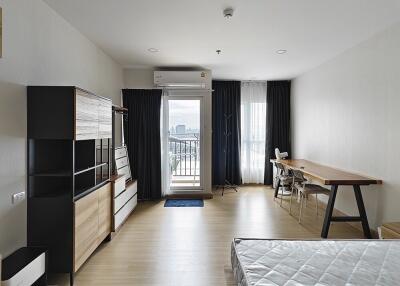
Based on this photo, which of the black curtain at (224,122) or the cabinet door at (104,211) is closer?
the cabinet door at (104,211)

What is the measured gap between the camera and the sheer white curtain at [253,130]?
6.57m

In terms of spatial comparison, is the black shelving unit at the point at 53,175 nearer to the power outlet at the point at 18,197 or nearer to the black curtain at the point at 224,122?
the power outlet at the point at 18,197

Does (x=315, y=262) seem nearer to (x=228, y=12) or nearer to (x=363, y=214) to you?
(x=363, y=214)

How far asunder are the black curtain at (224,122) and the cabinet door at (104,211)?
3507 millimetres

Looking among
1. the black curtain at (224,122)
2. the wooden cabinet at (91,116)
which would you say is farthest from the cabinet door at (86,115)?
the black curtain at (224,122)

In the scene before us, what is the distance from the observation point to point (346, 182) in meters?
3.29

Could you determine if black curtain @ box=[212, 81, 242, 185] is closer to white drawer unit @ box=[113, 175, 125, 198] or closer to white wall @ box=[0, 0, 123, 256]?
white drawer unit @ box=[113, 175, 125, 198]

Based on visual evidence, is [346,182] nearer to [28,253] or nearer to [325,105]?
[325,105]

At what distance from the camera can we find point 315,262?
176 cm

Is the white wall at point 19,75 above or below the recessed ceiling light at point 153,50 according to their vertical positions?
below

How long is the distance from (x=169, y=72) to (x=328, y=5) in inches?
126

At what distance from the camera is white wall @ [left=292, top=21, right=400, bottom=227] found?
3143mm

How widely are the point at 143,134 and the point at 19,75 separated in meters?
3.11

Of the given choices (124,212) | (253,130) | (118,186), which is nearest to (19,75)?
(118,186)
